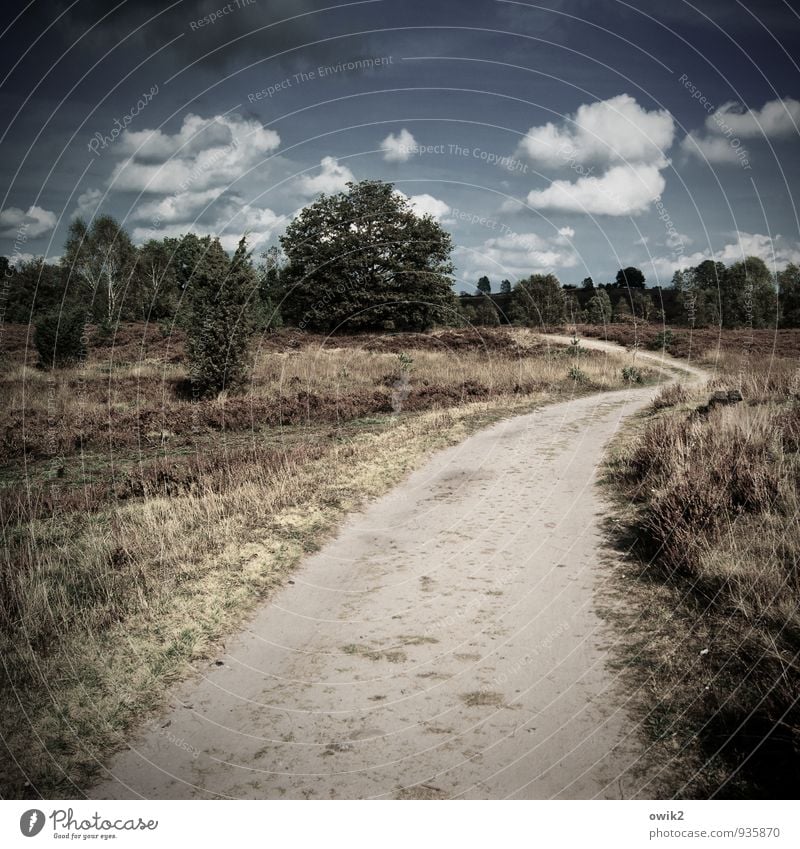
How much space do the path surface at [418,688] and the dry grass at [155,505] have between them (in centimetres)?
54

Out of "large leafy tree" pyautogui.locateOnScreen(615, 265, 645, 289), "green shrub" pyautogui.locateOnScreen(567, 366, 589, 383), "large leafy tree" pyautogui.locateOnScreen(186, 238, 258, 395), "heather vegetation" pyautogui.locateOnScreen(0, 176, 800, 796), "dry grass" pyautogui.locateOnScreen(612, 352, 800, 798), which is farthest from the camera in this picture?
"large leafy tree" pyautogui.locateOnScreen(615, 265, 645, 289)

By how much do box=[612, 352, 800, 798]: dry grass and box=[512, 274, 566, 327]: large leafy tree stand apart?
4293 centimetres

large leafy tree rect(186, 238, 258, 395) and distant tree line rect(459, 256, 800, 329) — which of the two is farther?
distant tree line rect(459, 256, 800, 329)

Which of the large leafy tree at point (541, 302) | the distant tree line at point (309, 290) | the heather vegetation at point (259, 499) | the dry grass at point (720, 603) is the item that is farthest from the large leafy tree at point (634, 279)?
the dry grass at point (720, 603)

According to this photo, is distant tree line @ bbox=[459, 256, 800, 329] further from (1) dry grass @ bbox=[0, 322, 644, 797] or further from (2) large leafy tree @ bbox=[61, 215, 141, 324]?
(2) large leafy tree @ bbox=[61, 215, 141, 324]

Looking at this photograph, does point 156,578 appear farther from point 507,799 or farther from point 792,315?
point 792,315

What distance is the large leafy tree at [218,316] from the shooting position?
18719 mm

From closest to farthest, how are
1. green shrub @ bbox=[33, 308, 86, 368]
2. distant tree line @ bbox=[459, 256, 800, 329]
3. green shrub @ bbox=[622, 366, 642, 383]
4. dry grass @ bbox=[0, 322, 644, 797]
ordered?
dry grass @ bbox=[0, 322, 644, 797]
green shrub @ bbox=[622, 366, 642, 383]
green shrub @ bbox=[33, 308, 86, 368]
distant tree line @ bbox=[459, 256, 800, 329]

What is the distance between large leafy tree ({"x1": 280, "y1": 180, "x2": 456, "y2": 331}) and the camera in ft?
121

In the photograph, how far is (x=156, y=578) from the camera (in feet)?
21.5

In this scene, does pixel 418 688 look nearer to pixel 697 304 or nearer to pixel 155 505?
pixel 155 505

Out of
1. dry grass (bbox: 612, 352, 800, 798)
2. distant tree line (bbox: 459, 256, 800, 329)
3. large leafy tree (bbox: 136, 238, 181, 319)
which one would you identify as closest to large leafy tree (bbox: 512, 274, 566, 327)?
distant tree line (bbox: 459, 256, 800, 329)

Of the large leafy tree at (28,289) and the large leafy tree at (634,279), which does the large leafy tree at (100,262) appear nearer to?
the large leafy tree at (28,289)

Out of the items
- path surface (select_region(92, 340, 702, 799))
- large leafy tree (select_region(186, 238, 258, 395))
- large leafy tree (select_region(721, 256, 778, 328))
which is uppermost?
large leafy tree (select_region(721, 256, 778, 328))
